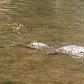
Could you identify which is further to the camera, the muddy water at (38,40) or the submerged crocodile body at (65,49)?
the submerged crocodile body at (65,49)

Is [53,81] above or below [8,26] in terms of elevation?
below

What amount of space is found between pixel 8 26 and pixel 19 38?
3858mm

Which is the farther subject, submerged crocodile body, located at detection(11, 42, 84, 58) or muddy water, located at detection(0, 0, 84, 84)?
submerged crocodile body, located at detection(11, 42, 84, 58)

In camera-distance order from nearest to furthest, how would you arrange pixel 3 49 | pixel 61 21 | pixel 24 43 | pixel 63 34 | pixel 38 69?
pixel 38 69
pixel 3 49
pixel 24 43
pixel 63 34
pixel 61 21

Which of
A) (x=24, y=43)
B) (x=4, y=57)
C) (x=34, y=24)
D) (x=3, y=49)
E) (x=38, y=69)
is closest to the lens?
(x=38, y=69)

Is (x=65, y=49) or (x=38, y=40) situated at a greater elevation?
(x=38, y=40)

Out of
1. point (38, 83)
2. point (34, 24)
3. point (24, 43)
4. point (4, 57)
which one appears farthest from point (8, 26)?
point (38, 83)

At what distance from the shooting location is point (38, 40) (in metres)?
22.0

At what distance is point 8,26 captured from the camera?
85.3 feet

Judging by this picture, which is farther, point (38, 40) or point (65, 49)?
point (38, 40)

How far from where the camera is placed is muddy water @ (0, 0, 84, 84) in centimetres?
1543

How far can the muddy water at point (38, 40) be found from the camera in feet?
50.6

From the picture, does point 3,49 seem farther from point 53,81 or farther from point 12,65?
point 53,81

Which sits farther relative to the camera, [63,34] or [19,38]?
[63,34]
